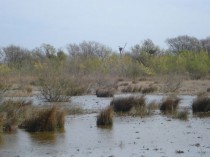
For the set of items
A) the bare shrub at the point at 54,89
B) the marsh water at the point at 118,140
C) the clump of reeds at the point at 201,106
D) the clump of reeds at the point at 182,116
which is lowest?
the marsh water at the point at 118,140

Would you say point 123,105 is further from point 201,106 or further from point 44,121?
point 44,121

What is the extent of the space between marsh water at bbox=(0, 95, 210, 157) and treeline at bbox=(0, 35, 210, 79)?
3164 cm

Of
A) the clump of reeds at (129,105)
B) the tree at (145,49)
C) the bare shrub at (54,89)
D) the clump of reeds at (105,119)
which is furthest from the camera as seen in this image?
the tree at (145,49)

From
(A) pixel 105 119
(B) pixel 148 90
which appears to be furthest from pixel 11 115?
(B) pixel 148 90

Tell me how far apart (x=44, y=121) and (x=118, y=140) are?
3.64 meters

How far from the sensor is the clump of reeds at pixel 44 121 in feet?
58.6

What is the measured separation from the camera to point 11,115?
1830 centimetres

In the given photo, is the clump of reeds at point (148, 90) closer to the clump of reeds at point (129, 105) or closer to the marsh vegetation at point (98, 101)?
the marsh vegetation at point (98, 101)

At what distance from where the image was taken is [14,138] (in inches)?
631

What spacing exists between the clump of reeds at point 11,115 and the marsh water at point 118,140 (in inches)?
17.3

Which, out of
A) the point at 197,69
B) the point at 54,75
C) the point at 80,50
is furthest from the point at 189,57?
the point at 54,75

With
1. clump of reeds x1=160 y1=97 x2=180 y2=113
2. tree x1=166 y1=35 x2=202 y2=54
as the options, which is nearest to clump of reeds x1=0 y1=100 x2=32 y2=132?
clump of reeds x1=160 y1=97 x2=180 y2=113

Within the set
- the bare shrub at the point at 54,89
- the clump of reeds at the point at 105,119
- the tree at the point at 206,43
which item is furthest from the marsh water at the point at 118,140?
the tree at the point at 206,43

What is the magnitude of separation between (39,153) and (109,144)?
243 centimetres
